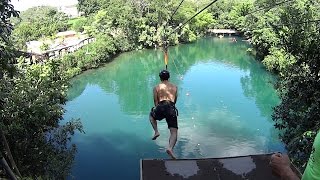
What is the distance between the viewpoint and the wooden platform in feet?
11.4

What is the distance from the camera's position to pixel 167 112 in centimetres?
490

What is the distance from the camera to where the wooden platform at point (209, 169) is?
3.48 metres

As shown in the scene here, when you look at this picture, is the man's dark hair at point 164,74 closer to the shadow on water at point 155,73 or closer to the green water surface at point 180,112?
the green water surface at point 180,112

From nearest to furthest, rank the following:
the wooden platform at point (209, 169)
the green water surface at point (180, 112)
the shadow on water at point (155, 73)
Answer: the wooden platform at point (209, 169) → the green water surface at point (180, 112) → the shadow on water at point (155, 73)

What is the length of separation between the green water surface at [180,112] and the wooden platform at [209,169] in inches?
344

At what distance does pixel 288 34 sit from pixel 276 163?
6483mm

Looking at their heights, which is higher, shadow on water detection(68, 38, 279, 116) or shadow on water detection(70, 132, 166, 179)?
shadow on water detection(68, 38, 279, 116)

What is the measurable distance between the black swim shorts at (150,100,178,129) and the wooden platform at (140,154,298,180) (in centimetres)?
122

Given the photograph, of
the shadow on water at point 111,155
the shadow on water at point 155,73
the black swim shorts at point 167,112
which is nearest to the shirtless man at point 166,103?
the black swim shorts at point 167,112

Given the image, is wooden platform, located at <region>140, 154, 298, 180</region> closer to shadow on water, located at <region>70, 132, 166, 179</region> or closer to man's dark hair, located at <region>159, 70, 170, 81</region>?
man's dark hair, located at <region>159, 70, 170, 81</region>

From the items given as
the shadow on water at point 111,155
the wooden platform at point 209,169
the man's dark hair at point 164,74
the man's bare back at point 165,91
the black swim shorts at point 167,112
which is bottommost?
the shadow on water at point 111,155

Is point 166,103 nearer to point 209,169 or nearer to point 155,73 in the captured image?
point 209,169

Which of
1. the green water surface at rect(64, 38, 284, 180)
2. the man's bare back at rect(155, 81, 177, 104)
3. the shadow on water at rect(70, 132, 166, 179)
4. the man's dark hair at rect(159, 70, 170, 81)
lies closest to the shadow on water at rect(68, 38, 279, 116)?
the green water surface at rect(64, 38, 284, 180)

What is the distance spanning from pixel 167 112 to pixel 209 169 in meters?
1.40
